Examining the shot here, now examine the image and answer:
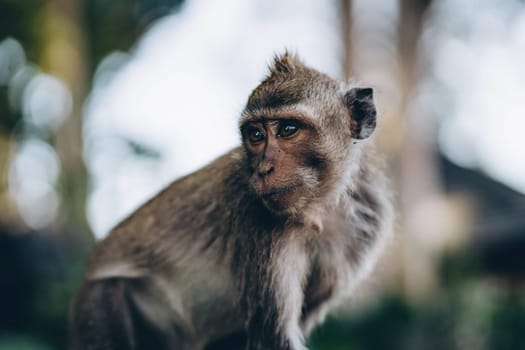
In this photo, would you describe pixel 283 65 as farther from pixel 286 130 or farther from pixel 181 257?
pixel 181 257

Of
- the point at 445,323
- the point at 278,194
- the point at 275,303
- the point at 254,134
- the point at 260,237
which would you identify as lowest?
the point at 445,323

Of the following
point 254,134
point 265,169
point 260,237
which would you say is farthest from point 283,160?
point 260,237

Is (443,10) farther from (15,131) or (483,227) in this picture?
(15,131)

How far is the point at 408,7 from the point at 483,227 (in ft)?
18.8

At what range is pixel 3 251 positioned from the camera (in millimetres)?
11453

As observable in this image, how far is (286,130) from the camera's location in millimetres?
3172

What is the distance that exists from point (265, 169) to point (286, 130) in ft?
0.95

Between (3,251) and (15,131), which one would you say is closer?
(3,251)

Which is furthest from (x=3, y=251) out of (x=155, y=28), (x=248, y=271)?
(x=248, y=271)

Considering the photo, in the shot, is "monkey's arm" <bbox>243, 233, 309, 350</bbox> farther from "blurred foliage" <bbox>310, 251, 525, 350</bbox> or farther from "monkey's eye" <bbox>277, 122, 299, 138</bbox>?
"blurred foliage" <bbox>310, 251, 525, 350</bbox>

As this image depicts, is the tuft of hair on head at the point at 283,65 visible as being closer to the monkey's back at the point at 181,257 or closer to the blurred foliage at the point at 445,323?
the monkey's back at the point at 181,257

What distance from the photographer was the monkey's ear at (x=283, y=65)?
3473mm

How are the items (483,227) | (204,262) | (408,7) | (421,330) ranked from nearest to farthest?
(204,262) < (421,330) < (408,7) < (483,227)

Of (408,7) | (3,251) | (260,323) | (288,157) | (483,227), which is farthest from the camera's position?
(483,227)
